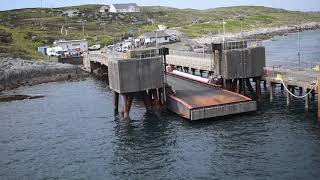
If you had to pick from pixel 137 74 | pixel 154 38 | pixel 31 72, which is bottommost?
pixel 31 72

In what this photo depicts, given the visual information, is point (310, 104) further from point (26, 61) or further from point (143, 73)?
point (26, 61)

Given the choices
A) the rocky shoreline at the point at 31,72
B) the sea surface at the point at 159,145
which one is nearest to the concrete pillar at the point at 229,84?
the sea surface at the point at 159,145

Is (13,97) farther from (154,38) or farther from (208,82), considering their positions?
(154,38)

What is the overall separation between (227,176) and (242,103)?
18.1 metres

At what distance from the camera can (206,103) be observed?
2085 inches

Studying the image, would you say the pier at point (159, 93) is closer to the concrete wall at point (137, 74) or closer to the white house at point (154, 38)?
the concrete wall at point (137, 74)

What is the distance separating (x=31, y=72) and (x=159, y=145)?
2389 inches

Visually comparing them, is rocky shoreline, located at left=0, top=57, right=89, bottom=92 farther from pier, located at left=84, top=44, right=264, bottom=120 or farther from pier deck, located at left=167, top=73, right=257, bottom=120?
pier deck, located at left=167, top=73, right=257, bottom=120

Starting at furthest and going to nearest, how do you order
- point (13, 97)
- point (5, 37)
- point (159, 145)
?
point (5, 37), point (13, 97), point (159, 145)

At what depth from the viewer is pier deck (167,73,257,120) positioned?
2015 inches

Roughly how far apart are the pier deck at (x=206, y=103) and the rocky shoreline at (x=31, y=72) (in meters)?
43.0

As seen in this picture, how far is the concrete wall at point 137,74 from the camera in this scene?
177ft

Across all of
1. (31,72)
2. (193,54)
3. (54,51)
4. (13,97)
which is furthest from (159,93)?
(54,51)

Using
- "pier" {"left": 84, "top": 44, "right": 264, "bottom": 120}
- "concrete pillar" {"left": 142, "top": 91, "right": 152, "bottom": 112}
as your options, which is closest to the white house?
"pier" {"left": 84, "top": 44, "right": 264, "bottom": 120}
